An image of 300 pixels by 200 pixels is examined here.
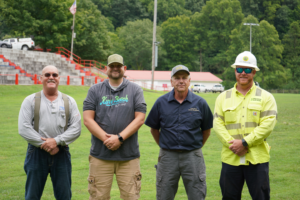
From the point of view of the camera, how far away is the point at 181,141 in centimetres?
430

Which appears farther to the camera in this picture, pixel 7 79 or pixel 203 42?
pixel 203 42

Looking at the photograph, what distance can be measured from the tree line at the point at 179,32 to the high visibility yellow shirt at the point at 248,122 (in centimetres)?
4272

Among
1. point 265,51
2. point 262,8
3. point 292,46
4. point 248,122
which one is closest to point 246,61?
point 248,122

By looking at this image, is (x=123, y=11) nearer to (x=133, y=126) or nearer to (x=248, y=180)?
(x=133, y=126)

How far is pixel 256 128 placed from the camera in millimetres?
4121

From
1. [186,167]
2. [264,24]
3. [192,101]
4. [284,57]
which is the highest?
[264,24]

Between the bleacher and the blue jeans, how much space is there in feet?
79.8

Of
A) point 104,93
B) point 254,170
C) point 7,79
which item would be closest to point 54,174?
point 104,93

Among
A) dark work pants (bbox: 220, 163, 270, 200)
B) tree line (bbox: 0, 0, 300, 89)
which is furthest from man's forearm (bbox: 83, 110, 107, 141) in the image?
tree line (bbox: 0, 0, 300, 89)

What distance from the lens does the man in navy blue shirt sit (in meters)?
4.29

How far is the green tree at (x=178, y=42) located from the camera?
87.1m

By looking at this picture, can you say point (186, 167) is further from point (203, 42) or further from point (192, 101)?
point (203, 42)

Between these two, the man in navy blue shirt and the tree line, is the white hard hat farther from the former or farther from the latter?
the tree line

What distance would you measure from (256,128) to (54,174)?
2709 millimetres
